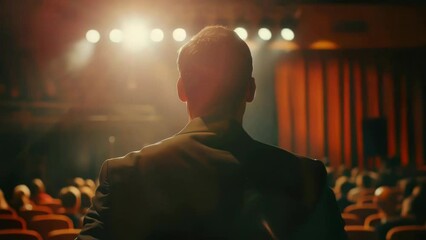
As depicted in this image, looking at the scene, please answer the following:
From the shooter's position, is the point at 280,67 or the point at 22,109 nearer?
the point at 22,109

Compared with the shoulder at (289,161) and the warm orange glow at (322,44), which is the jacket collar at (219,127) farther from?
the warm orange glow at (322,44)

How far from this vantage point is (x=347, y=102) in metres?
18.7

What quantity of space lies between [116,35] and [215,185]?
40.7 ft

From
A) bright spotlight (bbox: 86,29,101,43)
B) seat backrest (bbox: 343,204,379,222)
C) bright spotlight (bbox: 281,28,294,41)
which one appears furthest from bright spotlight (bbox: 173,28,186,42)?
seat backrest (bbox: 343,204,379,222)

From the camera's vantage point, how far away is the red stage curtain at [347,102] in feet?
59.2

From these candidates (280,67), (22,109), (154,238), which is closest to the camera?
(154,238)

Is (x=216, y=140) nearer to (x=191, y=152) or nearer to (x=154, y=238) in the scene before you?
(x=191, y=152)

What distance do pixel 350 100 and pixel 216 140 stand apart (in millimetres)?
17753

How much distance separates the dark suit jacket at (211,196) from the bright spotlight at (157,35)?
475 inches

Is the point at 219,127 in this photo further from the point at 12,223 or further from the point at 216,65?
the point at 12,223

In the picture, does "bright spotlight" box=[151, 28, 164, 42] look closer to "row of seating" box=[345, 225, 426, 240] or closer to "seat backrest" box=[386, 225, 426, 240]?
"row of seating" box=[345, 225, 426, 240]

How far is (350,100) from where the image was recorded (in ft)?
61.3

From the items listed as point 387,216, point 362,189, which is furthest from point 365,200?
point 387,216

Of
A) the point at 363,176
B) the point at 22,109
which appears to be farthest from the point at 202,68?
the point at 22,109
